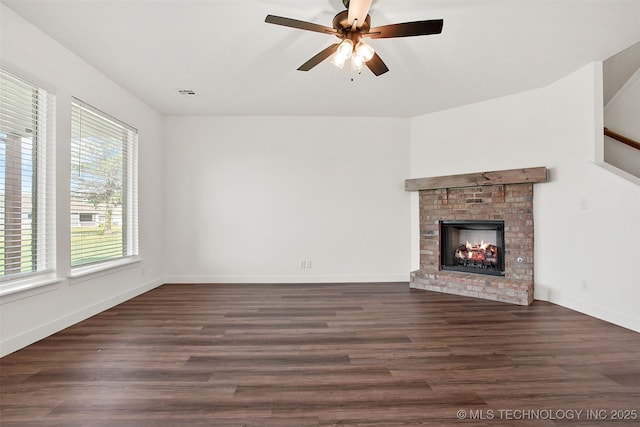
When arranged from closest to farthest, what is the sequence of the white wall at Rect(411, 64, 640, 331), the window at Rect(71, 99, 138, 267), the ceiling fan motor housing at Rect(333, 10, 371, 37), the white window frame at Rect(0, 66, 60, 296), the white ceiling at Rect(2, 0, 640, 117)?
the ceiling fan motor housing at Rect(333, 10, 371, 37)
the white ceiling at Rect(2, 0, 640, 117)
the white window frame at Rect(0, 66, 60, 296)
the white wall at Rect(411, 64, 640, 331)
the window at Rect(71, 99, 138, 267)

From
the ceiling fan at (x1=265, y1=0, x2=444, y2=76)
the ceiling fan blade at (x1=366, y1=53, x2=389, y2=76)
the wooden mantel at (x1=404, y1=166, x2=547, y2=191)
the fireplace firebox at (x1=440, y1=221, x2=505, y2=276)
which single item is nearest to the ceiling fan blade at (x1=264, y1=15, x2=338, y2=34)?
the ceiling fan at (x1=265, y1=0, x2=444, y2=76)

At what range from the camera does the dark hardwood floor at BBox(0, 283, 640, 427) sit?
1.67 meters

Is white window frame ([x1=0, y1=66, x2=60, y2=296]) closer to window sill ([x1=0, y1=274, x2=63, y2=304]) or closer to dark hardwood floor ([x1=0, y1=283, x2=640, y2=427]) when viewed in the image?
window sill ([x1=0, y1=274, x2=63, y2=304])

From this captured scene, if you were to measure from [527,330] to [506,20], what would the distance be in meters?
2.81

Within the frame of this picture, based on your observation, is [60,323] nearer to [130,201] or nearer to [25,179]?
[25,179]

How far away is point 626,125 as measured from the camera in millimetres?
4074

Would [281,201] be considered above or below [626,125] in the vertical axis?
below

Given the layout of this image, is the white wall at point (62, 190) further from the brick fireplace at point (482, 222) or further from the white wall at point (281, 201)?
the brick fireplace at point (482, 222)

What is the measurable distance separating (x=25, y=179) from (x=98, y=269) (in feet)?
3.98

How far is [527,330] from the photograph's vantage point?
288cm

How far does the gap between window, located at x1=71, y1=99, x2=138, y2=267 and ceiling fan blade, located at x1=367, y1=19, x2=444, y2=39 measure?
318 cm

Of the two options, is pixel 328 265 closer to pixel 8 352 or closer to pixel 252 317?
pixel 252 317

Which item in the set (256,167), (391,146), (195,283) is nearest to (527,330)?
(391,146)

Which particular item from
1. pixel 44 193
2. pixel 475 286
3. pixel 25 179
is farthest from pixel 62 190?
pixel 475 286
